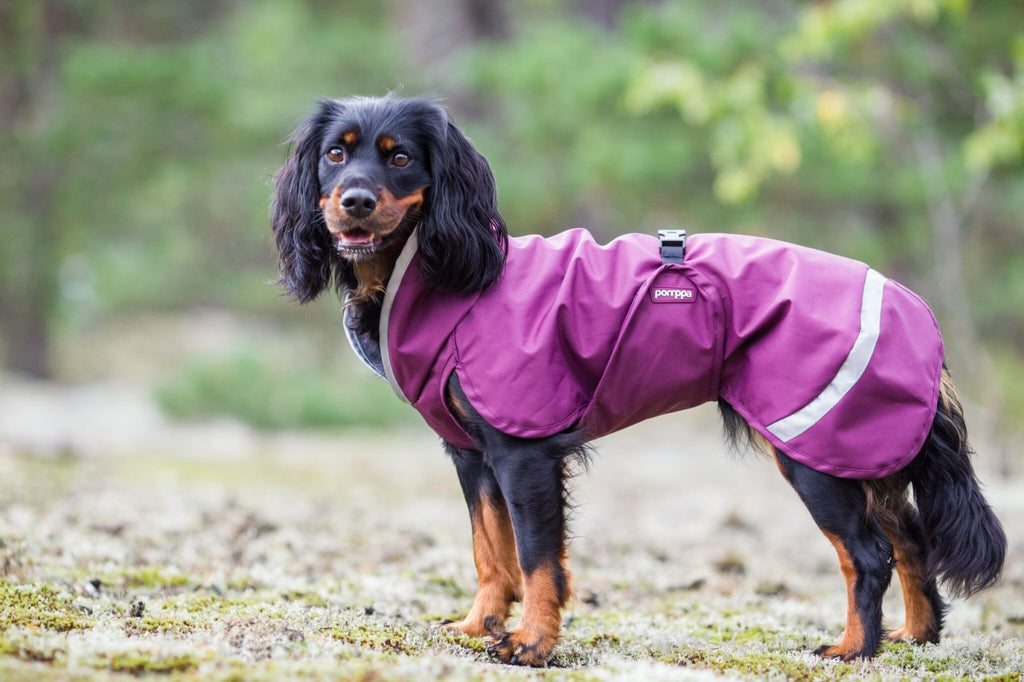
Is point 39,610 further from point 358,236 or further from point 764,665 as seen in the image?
point 764,665

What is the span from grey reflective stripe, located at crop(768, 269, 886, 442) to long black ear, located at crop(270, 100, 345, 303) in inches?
A: 66.6

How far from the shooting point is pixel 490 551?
3754 mm

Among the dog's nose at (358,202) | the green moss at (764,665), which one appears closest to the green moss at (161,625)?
the dog's nose at (358,202)

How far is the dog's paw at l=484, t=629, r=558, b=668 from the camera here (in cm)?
326

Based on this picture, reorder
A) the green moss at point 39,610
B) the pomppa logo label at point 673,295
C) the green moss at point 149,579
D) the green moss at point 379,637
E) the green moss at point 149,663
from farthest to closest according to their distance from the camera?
the green moss at point 149,579
the pomppa logo label at point 673,295
the green moss at point 379,637
the green moss at point 39,610
the green moss at point 149,663

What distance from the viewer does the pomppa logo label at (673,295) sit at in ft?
11.3

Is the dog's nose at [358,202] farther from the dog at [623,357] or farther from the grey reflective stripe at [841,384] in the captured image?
the grey reflective stripe at [841,384]

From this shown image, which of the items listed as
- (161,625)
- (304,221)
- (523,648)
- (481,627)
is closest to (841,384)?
(523,648)

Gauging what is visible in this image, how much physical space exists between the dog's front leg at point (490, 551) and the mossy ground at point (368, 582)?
0.67ft

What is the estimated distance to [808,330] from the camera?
3.40 metres

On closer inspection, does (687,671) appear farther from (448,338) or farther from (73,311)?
(73,311)

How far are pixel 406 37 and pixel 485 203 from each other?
39.1 feet

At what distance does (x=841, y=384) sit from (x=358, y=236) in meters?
1.70

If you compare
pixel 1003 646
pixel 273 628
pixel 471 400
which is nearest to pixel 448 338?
pixel 471 400
